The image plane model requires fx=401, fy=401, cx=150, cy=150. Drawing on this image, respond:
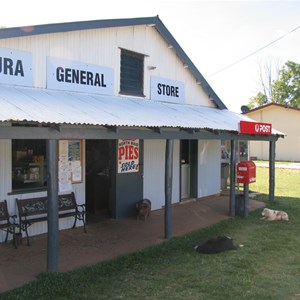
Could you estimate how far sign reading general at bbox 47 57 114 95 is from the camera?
795cm

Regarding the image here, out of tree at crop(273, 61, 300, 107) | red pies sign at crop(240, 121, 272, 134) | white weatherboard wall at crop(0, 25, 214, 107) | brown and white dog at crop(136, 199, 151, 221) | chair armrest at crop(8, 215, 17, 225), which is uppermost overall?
tree at crop(273, 61, 300, 107)

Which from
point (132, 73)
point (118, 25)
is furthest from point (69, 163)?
point (118, 25)

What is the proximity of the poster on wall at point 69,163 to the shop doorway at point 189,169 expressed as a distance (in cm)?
437

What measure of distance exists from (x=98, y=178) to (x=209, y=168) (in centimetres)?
450

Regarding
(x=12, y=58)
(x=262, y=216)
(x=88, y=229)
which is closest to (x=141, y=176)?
(x=88, y=229)

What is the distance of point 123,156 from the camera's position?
9875 mm

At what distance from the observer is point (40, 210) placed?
782 cm

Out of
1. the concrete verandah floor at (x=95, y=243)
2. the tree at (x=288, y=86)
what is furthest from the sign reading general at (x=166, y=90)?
the tree at (x=288, y=86)

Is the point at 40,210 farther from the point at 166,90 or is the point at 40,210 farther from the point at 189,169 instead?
the point at 189,169

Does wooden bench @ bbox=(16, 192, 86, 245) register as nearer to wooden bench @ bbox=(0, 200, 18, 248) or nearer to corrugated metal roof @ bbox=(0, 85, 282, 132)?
wooden bench @ bbox=(0, 200, 18, 248)

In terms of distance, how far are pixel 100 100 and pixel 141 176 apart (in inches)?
110

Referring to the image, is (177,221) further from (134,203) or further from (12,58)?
(12,58)

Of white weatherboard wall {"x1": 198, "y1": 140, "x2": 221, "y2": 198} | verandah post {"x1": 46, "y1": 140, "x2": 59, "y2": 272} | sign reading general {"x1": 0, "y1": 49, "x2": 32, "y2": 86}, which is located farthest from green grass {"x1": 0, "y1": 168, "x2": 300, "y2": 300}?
white weatherboard wall {"x1": 198, "y1": 140, "x2": 221, "y2": 198}

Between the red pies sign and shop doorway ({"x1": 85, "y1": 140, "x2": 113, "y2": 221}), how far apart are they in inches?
135
